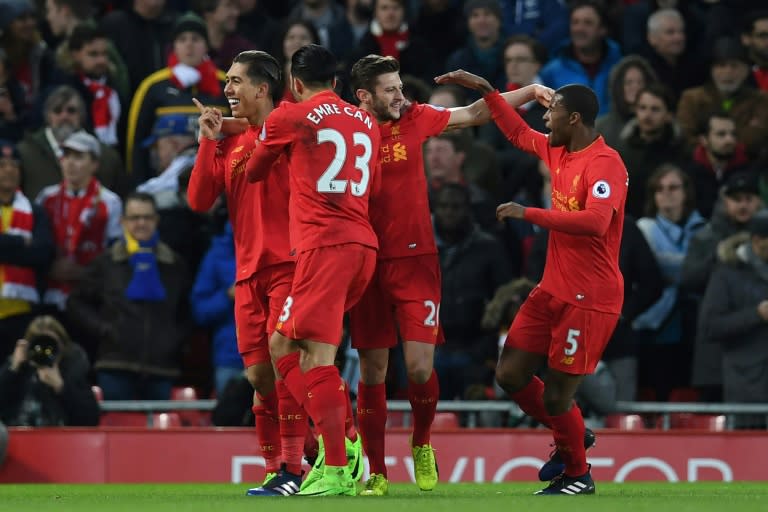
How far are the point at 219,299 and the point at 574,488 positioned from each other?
4798 millimetres

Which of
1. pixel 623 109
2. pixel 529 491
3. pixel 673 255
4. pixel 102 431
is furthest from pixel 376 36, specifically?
pixel 529 491

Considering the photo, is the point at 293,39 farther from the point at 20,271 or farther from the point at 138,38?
the point at 20,271

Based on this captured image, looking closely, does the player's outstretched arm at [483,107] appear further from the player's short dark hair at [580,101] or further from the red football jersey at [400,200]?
the red football jersey at [400,200]

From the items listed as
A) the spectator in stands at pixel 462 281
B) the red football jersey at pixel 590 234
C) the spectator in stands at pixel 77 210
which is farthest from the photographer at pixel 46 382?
the red football jersey at pixel 590 234

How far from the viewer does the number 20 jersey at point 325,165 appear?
9453mm

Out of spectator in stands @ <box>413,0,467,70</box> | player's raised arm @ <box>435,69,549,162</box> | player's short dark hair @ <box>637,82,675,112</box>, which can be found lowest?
player's raised arm @ <box>435,69,549,162</box>

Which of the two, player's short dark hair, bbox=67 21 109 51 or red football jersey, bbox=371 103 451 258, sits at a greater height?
player's short dark hair, bbox=67 21 109 51

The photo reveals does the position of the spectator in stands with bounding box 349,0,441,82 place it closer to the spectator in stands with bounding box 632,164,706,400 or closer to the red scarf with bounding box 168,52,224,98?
the red scarf with bounding box 168,52,224,98

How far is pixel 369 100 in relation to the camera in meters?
10.2

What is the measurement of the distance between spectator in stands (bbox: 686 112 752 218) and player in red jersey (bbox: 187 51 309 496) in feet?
19.1

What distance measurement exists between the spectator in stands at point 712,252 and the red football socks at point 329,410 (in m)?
5.18

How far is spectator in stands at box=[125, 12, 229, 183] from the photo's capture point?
15625 millimetres

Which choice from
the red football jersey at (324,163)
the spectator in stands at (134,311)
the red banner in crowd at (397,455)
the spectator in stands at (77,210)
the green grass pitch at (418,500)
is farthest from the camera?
the spectator in stands at (77,210)

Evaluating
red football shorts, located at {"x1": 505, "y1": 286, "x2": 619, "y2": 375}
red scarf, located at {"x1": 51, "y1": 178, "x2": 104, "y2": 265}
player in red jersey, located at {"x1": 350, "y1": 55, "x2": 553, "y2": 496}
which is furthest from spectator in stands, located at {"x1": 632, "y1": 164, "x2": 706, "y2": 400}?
red scarf, located at {"x1": 51, "y1": 178, "x2": 104, "y2": 265}
